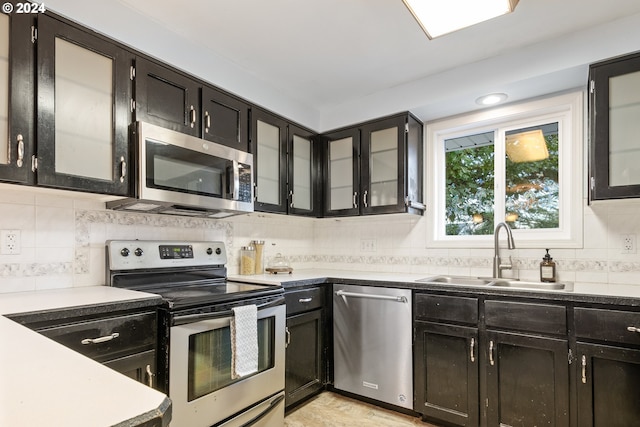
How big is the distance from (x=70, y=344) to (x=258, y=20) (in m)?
1.85

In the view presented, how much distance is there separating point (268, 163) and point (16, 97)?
4.94 ft

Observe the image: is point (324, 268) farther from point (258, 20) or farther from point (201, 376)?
point (258, 20)

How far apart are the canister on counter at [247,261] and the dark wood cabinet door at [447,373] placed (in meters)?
1.29

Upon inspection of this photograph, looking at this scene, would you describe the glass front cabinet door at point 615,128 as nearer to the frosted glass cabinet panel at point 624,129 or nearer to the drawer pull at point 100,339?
the frosted glass cabinet panel at point 624,129

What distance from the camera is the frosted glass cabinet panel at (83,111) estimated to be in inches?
64.9

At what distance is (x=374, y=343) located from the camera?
251cm

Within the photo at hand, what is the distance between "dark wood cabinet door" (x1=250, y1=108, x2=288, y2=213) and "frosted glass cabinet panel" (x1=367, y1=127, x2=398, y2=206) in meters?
0.72

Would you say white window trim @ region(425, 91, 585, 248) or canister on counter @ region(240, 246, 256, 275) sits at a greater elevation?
white window trim @ region(425, 91, 585, 248)

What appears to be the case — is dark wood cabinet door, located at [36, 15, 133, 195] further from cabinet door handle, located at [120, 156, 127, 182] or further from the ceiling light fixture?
the ceiling light fixture

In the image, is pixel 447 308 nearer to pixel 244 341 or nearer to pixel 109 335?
pixel 244 341

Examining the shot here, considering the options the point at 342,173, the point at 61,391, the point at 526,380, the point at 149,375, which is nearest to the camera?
the point at 61,391

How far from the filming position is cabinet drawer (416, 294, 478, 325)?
2.15 meters

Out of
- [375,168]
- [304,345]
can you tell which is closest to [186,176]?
[304,345]

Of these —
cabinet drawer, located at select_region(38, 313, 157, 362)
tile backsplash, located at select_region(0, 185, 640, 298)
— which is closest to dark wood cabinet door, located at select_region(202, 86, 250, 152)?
tile backsplash, located at select_region(0, 185, 640, 298)
